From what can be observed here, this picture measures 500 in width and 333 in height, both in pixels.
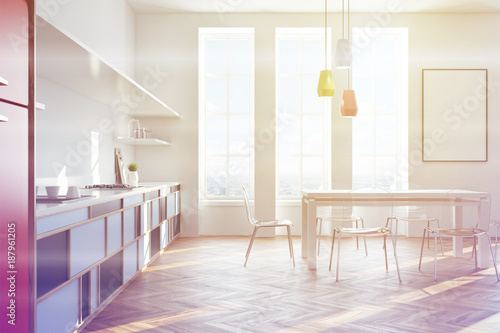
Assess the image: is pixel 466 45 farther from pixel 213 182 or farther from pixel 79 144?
pixel 79 144

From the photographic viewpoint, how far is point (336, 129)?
6.70 metres

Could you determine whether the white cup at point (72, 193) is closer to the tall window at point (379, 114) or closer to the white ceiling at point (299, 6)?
the white ceiling at point (299, 6)

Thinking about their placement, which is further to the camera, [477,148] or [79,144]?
[477,148]

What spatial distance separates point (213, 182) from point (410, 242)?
3173 millimetres

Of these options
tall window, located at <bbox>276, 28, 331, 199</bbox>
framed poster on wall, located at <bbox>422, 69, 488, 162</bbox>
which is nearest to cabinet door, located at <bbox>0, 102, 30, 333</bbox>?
tall window, located at <bbox>276, 28, 331, 199</bbox>

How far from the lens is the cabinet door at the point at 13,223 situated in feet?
6.16

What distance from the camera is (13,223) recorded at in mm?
1914

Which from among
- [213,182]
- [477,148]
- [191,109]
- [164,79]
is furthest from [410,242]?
[164,79]

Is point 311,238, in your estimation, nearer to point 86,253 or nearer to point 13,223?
point 86,253

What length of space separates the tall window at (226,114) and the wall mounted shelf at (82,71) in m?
1.68

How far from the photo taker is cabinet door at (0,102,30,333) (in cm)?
188

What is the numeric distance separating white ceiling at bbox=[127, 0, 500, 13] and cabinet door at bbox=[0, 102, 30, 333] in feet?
15.8

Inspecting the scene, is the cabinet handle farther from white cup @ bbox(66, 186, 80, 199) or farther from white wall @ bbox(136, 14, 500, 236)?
white wall @ bbox(136, 14, 500, 236)

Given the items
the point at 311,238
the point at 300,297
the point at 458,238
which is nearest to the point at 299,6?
the point at 311,238
